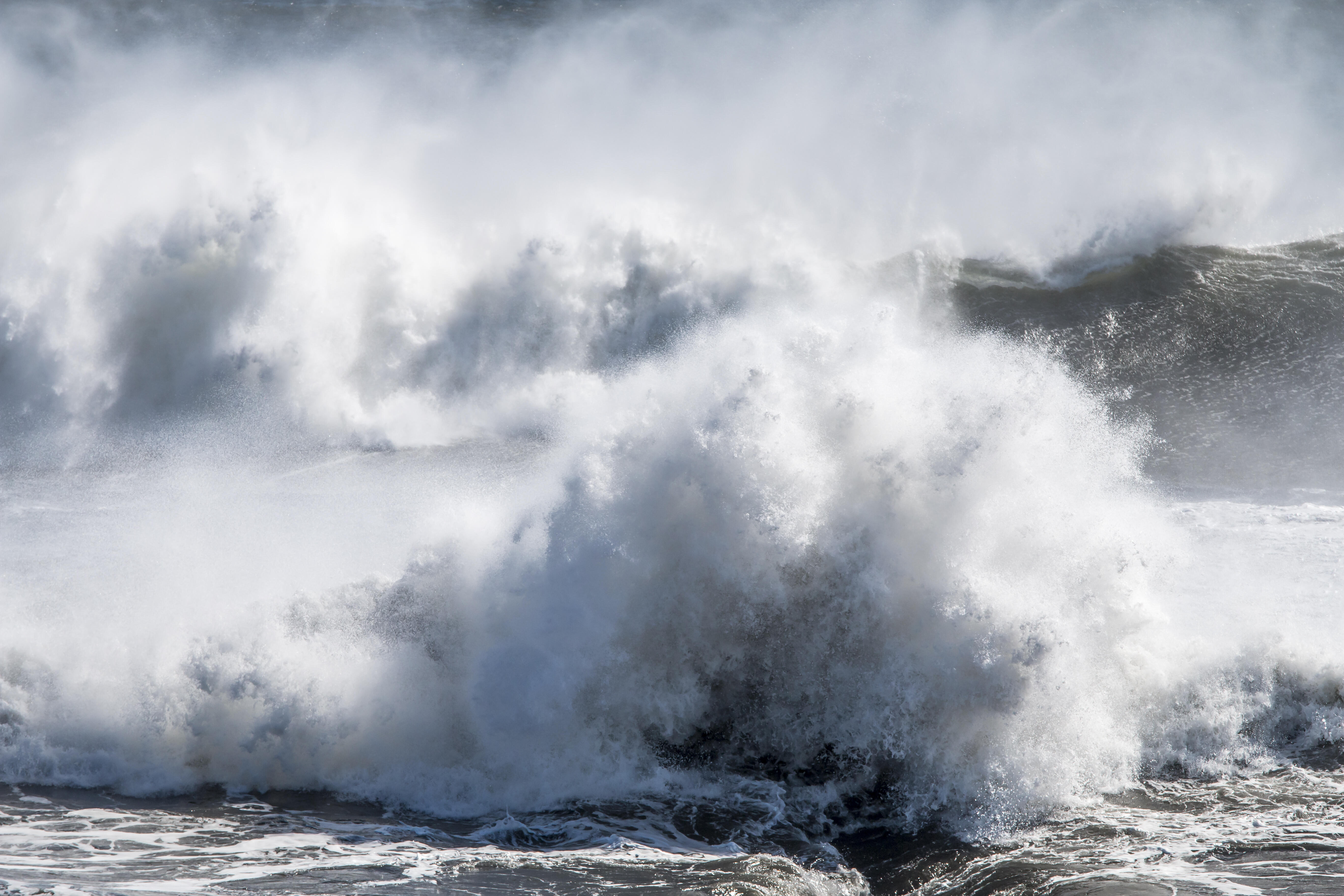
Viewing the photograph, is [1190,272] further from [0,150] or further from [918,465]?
[0,150]

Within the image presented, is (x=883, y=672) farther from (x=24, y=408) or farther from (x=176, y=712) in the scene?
(x=24, y=408)

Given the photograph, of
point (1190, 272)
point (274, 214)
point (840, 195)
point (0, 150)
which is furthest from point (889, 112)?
point (0, 150)

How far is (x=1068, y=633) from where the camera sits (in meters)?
8.32

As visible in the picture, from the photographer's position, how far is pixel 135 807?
7.86 meters

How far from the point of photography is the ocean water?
25.4 feet

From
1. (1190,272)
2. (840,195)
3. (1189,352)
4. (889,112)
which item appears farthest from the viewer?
(889,112)

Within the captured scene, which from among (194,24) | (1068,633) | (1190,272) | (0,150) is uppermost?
(194,24)

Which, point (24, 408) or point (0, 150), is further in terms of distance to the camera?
point (0, 150)

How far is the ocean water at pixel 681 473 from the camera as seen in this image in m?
7.73

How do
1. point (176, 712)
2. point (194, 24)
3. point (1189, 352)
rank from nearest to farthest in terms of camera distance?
point (176, 712) < point (1189, 352) < point (194, 24)

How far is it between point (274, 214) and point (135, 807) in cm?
1141

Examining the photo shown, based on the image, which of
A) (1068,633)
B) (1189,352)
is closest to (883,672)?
(1068,633)

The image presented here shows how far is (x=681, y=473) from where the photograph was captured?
351 inches

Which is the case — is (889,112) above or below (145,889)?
above
